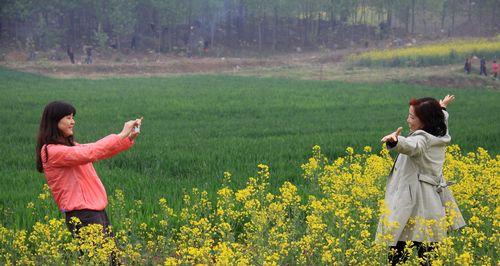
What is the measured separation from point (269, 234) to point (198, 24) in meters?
59.5

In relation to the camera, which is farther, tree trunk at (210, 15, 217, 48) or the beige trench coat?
tree trunk at (210, 15, 217, 48)

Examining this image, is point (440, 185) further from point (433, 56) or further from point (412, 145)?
point (433, 56)

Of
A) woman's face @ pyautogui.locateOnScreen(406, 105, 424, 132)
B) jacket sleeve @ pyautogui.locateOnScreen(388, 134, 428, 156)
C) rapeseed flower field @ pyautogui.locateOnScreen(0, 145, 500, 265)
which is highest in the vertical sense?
woman's face @ pyautogui.locateOnScreen(406, 105, 424, 132)

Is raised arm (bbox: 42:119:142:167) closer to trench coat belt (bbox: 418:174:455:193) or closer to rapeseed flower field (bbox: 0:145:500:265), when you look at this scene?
rapeseed flower field (bbox: 0:145:500:265)

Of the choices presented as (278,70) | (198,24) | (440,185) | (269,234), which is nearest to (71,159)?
(269,234)

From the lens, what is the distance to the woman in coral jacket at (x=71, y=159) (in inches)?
208

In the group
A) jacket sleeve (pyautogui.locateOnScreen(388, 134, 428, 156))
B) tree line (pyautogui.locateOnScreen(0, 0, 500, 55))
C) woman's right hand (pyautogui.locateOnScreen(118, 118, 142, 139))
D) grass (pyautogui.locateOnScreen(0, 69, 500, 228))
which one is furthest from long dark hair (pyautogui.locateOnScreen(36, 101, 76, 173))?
tree line (pyautogui.locateOnScreen(0, 0, 500, 55))

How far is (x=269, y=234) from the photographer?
19.3ft

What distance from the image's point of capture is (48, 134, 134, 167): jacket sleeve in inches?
207

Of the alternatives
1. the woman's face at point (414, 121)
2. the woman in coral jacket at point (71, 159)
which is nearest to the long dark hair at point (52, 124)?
the woman in coral jacket at point (71, 159)

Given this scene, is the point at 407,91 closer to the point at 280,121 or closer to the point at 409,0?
the point at 280,121

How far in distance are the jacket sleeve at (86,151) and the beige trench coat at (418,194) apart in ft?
6.71

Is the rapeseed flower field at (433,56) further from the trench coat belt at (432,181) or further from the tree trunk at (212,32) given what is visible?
the trench coat belt at (432,181)

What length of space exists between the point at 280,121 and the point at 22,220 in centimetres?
1102
